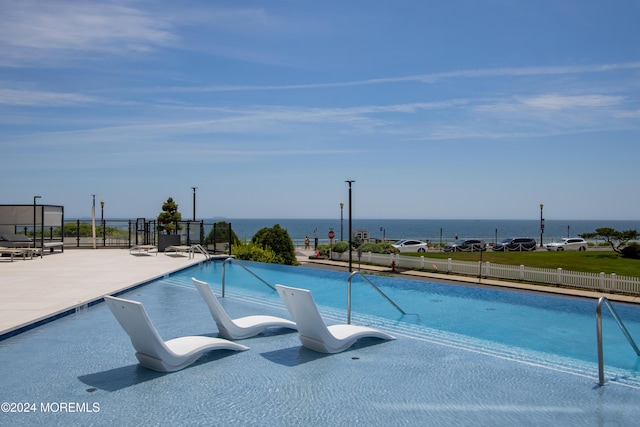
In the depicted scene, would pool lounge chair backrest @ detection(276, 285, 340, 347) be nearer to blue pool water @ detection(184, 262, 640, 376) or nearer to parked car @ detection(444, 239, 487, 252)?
blue pool water @ detection(184, 262, 640, 376)

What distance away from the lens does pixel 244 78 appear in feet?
76.7

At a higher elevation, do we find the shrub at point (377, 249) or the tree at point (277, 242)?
the tree at point (277, 242)

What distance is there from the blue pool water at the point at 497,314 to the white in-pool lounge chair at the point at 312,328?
6.91 ft

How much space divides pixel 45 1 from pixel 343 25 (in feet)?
30.4

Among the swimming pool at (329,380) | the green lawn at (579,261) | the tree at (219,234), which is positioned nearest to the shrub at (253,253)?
the tree at (219,234)

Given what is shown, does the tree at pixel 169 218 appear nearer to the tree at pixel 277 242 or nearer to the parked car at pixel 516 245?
the tree at pixel 277 242

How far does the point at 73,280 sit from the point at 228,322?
284 inches

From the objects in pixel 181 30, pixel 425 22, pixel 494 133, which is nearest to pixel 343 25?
pixel 425 22

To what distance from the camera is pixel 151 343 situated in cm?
559

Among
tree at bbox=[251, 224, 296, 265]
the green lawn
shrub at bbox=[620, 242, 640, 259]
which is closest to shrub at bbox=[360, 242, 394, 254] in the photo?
the green lawn

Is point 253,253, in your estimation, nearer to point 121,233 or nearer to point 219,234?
point 219,234

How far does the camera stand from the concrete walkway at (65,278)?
8750 mm

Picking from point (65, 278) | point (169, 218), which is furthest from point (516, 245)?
point (65, 278)

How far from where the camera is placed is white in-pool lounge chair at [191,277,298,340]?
7211 mm
